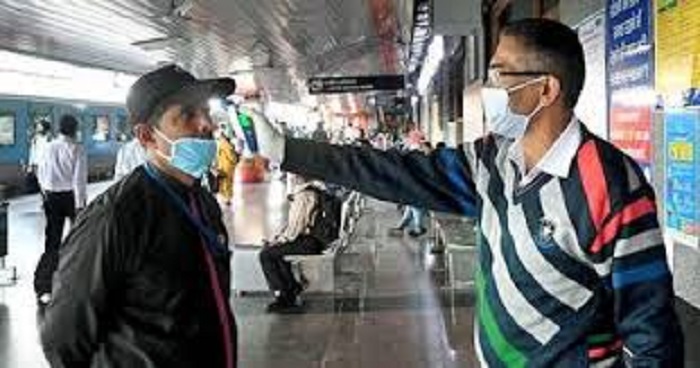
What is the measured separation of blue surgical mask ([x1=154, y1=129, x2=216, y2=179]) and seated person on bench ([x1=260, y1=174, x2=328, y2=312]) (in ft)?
16.8

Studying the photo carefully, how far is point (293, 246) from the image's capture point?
802 cm

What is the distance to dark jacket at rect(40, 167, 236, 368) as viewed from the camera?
2164 mm

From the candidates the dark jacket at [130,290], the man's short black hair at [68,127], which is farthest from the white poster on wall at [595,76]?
the man's short black hair at [68,127]

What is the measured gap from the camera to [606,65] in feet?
12.2

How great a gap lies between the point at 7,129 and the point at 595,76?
19426mm

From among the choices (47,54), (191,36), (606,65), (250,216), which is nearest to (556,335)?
(606,65)

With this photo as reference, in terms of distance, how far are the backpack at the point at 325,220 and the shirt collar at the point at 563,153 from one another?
6255 mm

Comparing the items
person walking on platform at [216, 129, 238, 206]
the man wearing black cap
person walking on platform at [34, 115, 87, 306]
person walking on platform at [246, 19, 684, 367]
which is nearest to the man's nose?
the man wearing black cap

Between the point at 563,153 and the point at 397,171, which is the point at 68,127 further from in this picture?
the point at 563,153

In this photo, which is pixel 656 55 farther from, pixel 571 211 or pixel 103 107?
pixel 103 107

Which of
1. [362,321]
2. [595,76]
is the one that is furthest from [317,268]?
Answer: [595,76]

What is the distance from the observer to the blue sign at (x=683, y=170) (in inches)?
105

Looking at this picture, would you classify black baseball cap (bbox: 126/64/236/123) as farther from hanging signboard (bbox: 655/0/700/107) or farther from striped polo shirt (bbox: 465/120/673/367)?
hanging signboard (bbox: 655/0/700/107)

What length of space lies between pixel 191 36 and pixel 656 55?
487 inches
